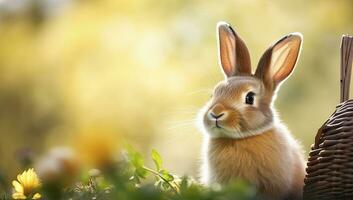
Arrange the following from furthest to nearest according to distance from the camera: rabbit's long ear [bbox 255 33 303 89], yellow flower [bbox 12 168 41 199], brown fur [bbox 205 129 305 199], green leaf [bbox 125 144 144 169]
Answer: rabbit's long ear [bbox 255 33 303 89], brown fur [bbox 205 129 305 199], green leaf [bbox 125 144 144 169], yellow flower [bbox 12 168 41 199]

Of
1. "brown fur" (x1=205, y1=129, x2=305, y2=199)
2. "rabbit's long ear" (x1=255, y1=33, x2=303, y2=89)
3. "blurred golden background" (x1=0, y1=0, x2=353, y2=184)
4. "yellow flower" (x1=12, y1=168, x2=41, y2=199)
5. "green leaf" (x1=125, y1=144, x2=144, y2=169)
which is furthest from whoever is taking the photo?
"blurred golden background" (x1=0, y1=0, x2=353, y2=184)

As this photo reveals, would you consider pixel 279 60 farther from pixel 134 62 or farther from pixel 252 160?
pixel 134 62

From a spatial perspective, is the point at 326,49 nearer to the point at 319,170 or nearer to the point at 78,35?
the point at 78,35

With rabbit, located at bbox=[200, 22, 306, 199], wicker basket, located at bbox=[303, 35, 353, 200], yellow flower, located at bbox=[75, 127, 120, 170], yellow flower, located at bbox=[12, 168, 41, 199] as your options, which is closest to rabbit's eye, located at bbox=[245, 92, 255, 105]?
rabbit, located at bbox=[200, 22, 306, 199]

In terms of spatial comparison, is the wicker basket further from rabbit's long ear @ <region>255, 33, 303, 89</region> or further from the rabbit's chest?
rabbit's long ear @ <region>255, 33, 303, 89</region>

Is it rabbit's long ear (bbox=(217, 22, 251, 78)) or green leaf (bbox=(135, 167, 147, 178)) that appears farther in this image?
rabbit's long ear (bbox=(217, 22, 251, 78))

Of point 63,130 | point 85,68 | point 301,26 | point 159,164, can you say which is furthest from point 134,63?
point 159,164

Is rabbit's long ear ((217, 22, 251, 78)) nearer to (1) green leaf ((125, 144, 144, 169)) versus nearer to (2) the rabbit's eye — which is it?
(2) the rabbit's eye

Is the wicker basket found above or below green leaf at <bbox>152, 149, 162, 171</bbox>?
below

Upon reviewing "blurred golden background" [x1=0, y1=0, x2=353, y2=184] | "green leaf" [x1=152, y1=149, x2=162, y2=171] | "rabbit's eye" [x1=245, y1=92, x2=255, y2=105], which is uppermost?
"blurred golden background" [x1=0, y1=0, x2=353, y2=184]
